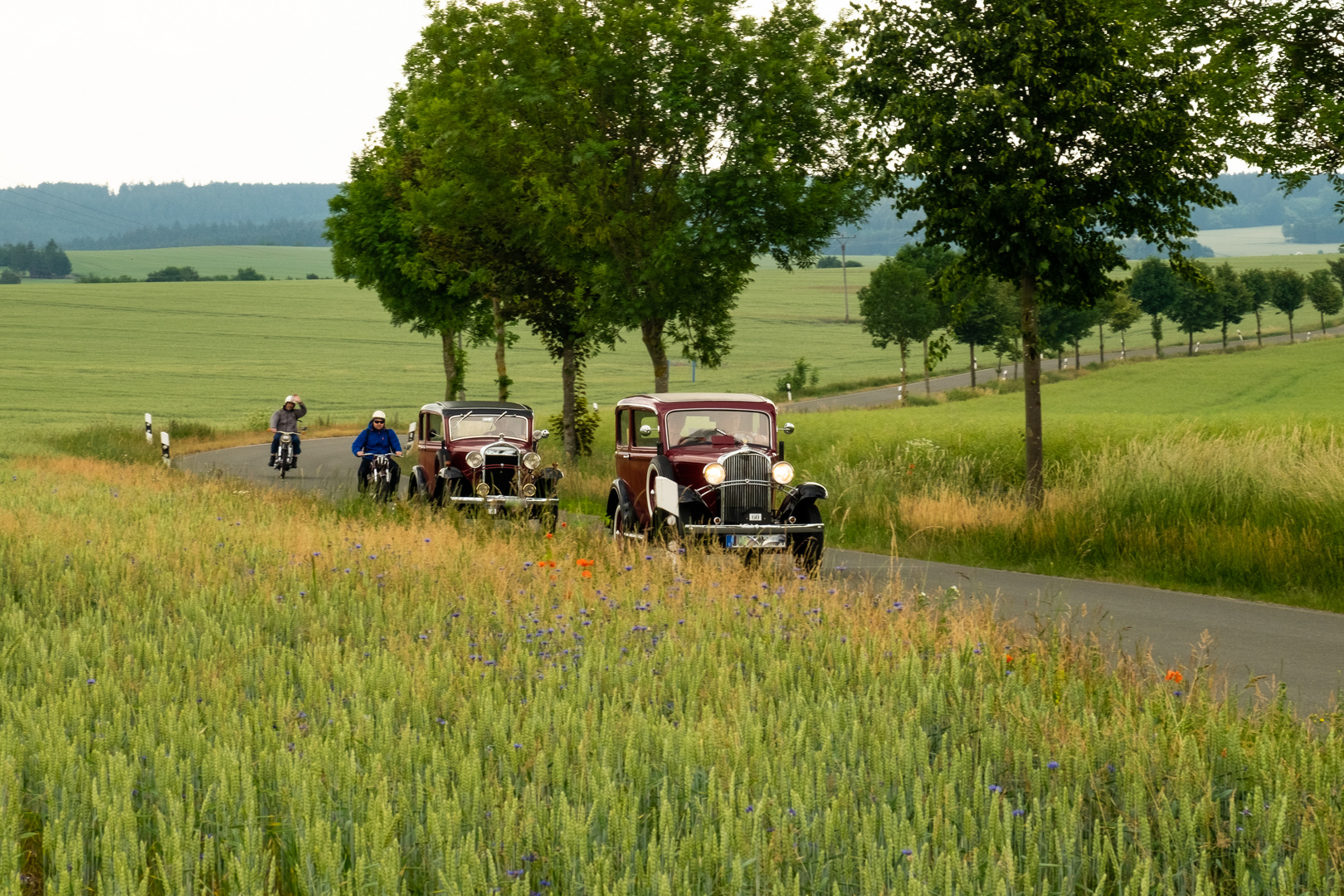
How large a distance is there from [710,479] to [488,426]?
25.4 feet

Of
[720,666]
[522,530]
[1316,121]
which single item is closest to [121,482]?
[522,530]

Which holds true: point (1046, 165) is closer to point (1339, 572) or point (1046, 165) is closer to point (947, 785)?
point (1339, 572)

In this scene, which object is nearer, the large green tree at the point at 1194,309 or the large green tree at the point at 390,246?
the large green tree at the point at 390,246

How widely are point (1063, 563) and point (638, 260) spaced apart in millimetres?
13073

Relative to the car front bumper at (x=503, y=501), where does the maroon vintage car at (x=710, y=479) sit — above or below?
above

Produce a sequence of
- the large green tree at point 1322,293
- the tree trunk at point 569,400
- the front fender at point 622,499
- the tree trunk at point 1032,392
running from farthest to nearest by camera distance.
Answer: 1. the large green tree at point 1322,293
2. the tree trunk at point 569,400
3. the tree trunk at point 1032,392
4. the front fender at point 622,499

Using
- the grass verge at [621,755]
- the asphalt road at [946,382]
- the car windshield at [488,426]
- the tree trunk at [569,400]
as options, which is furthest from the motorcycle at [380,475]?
the asphalt road at [946,382]

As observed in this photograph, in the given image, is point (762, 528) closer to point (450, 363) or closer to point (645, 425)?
point (645, 425)

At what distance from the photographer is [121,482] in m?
20.1

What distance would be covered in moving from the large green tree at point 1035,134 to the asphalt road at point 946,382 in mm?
28151

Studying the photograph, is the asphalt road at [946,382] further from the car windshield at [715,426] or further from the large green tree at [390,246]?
the car windshield at [715,426]

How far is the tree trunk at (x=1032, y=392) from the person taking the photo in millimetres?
16594

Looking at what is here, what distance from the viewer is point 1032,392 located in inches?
669

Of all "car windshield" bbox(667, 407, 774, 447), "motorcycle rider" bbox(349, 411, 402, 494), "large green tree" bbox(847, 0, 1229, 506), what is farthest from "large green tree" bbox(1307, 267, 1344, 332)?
"car windshield" bbox(667, 407, 774, 447)
